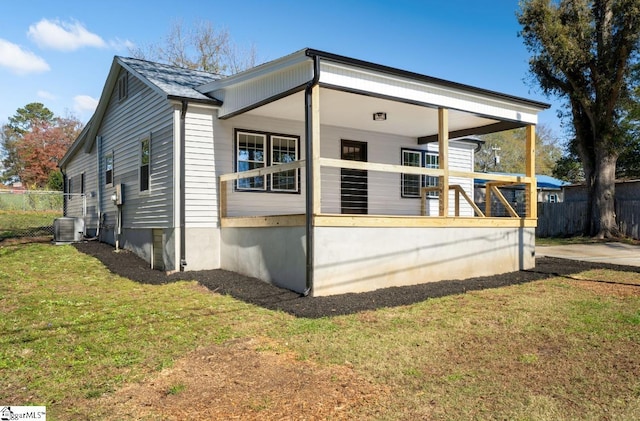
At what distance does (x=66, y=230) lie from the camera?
529 inches

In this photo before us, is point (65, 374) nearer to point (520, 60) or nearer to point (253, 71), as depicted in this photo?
point (253, 71)

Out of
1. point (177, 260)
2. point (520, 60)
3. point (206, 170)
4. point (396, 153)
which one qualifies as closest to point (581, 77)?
point (520, 60)

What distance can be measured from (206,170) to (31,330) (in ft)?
15.9

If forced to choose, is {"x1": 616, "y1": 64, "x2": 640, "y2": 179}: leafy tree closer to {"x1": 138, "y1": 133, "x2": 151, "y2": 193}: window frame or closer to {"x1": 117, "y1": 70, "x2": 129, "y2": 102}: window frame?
{"x1": 138, "y1": 133, "x2": 151, "y2": 193}: window frame

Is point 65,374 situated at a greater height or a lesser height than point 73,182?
lesser

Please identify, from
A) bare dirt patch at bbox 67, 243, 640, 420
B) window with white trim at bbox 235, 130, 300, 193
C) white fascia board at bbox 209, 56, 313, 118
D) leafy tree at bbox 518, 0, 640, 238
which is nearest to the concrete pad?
leafy tree at bbox 518, 0, 640, 238

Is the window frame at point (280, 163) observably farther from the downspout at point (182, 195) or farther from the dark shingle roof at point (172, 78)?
the downspout at point (182, 195)

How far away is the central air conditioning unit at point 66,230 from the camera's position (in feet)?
43.7

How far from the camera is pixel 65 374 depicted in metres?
4.15

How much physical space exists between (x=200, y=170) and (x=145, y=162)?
2.27m

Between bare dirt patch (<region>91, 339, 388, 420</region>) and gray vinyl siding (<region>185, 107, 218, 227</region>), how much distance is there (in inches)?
204

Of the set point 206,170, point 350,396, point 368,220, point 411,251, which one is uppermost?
point 206,170

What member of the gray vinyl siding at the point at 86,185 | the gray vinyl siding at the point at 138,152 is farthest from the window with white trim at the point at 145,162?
the gray vinyl siding at the point at 86,185

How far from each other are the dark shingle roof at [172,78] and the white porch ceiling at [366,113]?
4.56 feet
